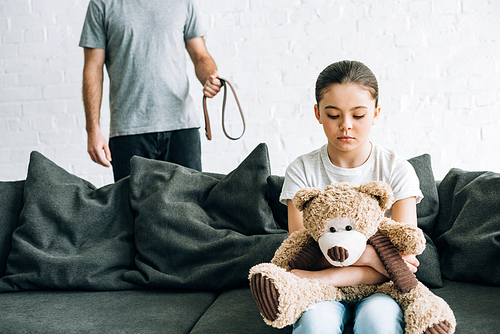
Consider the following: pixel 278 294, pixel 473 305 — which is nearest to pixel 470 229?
pixel 473 305

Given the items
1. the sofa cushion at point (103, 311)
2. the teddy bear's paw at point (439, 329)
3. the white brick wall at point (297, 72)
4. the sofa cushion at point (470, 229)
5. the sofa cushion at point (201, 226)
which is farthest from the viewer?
the white brick wall at point (297, 72)

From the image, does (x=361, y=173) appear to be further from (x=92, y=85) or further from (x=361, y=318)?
(x=92, y=85)

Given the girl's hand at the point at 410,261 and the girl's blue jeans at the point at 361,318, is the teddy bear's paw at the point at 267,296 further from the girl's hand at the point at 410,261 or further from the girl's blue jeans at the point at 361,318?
the girl's hand at the point at 410,261

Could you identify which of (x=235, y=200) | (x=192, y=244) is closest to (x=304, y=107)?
(x=235, y=200)

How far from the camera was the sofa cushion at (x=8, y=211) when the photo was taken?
1.63 m

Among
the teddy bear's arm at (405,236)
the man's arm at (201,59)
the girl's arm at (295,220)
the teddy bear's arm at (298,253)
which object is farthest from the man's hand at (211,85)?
the teddy bear's arm at (405,236)

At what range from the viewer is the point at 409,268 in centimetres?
103

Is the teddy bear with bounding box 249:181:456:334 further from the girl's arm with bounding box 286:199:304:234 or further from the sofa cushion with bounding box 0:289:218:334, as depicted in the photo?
the sofa cushion with bounding box 0:289:218:334

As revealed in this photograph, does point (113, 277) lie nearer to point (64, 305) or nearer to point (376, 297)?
point (64, 305)

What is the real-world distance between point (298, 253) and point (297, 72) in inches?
66.2

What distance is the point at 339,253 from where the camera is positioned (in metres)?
0.92

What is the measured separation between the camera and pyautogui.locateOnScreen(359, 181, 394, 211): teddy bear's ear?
0.99 m

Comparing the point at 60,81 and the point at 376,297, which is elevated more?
the point at 60,81

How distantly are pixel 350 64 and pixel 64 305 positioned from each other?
1114mm
